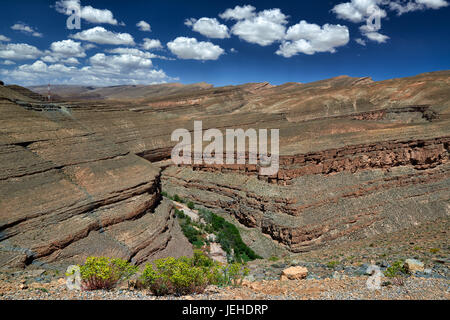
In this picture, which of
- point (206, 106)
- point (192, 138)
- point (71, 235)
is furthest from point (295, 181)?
point (206, 106)

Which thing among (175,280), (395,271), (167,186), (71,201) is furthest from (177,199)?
(395,271)

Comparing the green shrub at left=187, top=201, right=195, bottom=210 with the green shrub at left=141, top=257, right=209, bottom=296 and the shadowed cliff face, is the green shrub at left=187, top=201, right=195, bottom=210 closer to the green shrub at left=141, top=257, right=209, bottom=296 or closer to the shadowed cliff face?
the shadowed cliff face

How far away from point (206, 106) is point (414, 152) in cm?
5208

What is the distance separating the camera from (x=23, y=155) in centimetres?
1725

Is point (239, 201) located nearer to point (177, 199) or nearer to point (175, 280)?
point (177, 199)

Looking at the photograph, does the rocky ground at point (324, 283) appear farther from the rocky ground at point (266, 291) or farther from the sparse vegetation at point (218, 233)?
the sparse vegetation at point (218, 233)

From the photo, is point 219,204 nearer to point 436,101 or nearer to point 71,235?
point 71,235

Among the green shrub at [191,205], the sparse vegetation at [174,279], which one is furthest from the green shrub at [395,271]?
the green shrub at [191,205]

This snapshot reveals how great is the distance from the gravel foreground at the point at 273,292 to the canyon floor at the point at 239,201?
0.19ft

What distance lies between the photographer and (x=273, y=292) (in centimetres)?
990

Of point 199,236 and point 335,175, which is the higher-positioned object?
point 335,175

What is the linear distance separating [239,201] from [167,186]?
1119cm

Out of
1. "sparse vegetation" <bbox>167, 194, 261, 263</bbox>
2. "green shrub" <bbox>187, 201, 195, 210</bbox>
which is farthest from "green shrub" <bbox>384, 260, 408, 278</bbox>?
"green shrub" <bbox>187, 201, 195, 210</bbox>

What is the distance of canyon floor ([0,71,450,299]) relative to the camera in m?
12.2
